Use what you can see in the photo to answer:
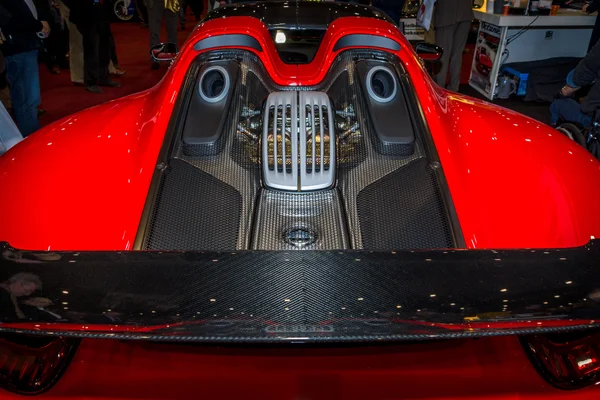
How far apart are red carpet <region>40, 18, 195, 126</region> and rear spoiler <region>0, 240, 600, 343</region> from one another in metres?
4.35

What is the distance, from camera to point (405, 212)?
1.69 m

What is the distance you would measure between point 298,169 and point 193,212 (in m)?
0.43

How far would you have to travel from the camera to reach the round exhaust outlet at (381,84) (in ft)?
7.13

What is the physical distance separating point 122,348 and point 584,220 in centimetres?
140

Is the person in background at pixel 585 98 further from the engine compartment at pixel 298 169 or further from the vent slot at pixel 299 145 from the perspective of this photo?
the vent slot at pixel 299 145

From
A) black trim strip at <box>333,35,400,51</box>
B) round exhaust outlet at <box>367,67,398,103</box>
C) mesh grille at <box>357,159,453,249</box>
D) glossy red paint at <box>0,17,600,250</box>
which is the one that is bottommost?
mesh grille at <box>357,159,453,249</box>

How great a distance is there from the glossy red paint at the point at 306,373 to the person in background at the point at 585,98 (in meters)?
2.78

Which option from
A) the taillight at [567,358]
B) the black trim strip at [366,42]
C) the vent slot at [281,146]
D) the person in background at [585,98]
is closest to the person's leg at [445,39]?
the person in background at [585,98]

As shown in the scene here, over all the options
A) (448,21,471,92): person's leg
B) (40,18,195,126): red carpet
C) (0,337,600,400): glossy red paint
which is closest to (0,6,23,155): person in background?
(40,18,195,126): red carpet

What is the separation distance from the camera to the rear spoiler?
0.88 meters

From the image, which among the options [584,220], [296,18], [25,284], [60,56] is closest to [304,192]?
[584,220]

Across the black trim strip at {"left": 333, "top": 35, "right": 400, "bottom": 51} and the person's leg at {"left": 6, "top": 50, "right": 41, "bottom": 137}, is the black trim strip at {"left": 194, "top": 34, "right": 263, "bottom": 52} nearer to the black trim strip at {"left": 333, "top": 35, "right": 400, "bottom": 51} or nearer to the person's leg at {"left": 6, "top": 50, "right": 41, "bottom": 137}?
the black trim strip at {"left": 333, "top": 35, "right": 400, "bottom": 51}

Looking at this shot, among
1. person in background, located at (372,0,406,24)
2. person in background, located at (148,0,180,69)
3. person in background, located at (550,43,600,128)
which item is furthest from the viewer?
person in background, located at (148,0,180,69)

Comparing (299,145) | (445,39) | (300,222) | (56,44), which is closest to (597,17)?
(445,39)
